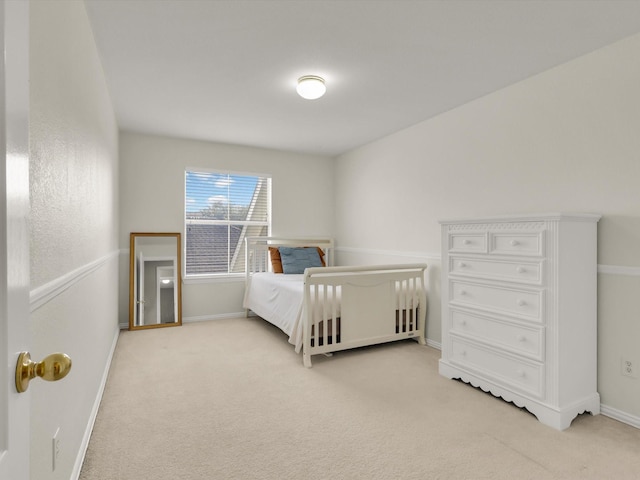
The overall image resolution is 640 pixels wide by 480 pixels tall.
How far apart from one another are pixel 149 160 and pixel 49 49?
325cm

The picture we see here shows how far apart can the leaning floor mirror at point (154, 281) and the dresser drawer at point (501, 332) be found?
3.20 m

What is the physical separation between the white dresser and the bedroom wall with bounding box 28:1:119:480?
7.73 feet

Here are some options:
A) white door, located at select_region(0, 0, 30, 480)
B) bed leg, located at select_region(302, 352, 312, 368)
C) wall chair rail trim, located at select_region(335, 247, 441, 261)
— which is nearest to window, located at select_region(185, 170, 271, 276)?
wall chair rail trim, located at select_region(335, 247, 441, 261)

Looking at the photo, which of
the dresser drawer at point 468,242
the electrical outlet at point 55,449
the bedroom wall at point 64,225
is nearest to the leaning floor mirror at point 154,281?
the bedroom wall at point 64,225

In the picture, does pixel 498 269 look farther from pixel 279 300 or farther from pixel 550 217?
pixel 279 300

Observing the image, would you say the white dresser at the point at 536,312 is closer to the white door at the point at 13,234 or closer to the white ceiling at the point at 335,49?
the white ceiling at the point at 335,49

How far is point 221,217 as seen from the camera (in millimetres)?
4750

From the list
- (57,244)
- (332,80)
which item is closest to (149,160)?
(332,80)

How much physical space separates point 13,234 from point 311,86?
96.6 inches

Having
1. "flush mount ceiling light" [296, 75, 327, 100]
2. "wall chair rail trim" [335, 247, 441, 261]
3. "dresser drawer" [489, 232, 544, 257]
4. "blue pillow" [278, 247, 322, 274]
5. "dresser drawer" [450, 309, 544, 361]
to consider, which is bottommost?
"dresser drawer" [450, 309, 544, 361]

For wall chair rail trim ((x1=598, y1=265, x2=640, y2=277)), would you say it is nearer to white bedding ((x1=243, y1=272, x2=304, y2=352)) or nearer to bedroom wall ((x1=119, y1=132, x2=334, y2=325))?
white bedding ((x1=243, y1=272, x2=304, y2=352))

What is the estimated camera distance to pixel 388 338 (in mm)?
3377

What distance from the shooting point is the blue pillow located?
454 cm

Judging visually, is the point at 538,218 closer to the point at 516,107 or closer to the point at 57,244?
the point at 516,107
